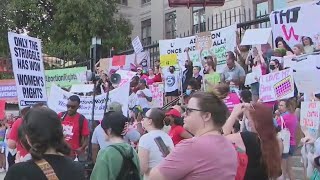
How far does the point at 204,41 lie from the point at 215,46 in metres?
0.69

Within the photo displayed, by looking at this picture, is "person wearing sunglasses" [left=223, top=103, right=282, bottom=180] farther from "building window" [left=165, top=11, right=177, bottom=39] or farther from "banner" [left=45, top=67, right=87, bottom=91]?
"building window" [left=165, top=11, right=177, bottom=39]

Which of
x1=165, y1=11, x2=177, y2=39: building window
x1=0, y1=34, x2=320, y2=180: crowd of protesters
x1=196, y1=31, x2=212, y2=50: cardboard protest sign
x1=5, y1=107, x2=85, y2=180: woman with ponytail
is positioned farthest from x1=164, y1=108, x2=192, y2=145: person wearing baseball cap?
x1=165, y1=11, x2=177, y2=39: building window

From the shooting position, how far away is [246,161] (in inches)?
158

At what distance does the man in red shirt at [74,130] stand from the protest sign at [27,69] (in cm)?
Result: 74

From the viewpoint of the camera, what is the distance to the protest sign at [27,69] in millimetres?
7772

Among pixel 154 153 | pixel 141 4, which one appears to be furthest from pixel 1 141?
pixel 141 4

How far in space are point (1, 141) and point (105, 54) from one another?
1264 centimetres

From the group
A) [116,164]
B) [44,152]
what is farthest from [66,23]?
[44,152]

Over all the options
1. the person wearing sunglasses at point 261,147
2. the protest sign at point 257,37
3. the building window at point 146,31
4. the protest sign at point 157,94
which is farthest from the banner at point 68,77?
the building window at point 146,31

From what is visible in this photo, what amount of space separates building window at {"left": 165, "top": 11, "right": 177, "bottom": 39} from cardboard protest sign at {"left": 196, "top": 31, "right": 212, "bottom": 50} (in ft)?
62.3

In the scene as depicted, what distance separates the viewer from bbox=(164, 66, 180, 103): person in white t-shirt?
1432 centimetres

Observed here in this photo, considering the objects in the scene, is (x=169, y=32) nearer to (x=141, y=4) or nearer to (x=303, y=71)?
(x=141, y=4)

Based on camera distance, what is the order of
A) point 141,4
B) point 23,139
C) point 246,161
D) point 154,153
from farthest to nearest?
point 141,4 < point 154,153 < point 246,161 < point 23,139

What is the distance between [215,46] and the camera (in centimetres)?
1331
